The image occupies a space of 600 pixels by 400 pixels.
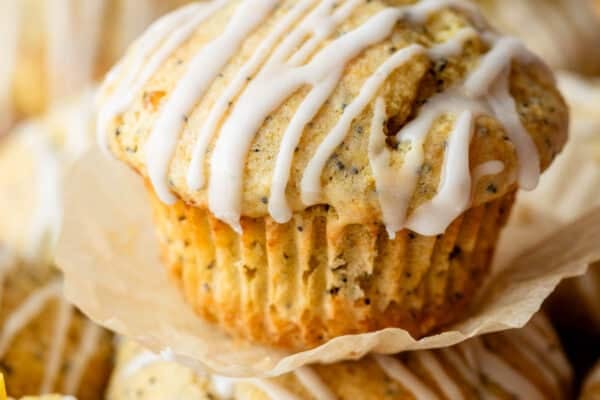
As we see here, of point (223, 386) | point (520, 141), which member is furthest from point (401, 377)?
point (520, 141)

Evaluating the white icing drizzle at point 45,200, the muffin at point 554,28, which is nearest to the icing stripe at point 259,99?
the white icing drizzle at point 45,200

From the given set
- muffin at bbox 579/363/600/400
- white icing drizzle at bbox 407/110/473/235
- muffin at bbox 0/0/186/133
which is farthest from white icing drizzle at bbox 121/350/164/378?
muffin at bbox 0/0/186/133

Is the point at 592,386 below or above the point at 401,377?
below

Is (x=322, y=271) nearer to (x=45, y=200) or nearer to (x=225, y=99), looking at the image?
(x=225, y=99)

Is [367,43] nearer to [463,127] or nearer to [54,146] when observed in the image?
[463,127]

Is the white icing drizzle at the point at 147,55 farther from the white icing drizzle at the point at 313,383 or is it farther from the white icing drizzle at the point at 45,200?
the white icing drizzle at the point at 45,200

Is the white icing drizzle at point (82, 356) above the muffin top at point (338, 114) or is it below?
below

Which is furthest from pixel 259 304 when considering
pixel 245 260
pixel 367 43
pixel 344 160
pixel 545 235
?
pixel 545 235
